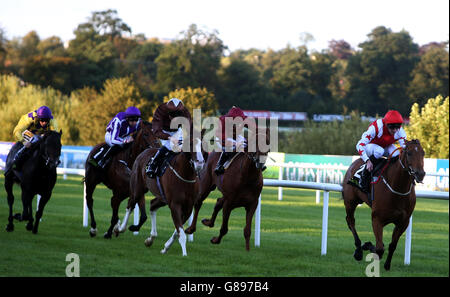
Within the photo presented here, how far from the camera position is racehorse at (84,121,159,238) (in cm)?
1026

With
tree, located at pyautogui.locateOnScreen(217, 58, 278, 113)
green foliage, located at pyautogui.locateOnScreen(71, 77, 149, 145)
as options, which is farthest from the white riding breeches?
tree, located at pyautogui.locateOnScreen(217, 58, 278, 113)

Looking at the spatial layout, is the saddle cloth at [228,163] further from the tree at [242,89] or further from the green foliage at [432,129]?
the tree at [242,89]

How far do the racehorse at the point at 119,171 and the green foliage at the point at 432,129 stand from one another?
1909 centimetres

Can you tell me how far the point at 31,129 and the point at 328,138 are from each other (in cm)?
2335

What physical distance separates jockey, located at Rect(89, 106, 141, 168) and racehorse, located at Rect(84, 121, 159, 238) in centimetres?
8

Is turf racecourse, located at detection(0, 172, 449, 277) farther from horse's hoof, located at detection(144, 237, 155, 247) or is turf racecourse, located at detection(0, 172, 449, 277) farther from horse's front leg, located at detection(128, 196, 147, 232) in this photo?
horse's front leg, located at detection(128, 196, 147, 232)

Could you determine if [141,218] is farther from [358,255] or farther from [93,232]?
→ [358,255]

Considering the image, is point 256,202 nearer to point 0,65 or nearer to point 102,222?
point 102,222

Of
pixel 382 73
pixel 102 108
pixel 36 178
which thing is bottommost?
pixel 36 178

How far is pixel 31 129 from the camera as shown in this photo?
10781 millimetres

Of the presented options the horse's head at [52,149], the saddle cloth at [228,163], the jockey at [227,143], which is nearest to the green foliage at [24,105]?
the horse's head at [52,149]

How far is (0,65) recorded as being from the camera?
54.2 m

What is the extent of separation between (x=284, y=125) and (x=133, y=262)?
49484mm

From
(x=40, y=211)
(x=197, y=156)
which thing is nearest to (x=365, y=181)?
(x=197, y=156)
